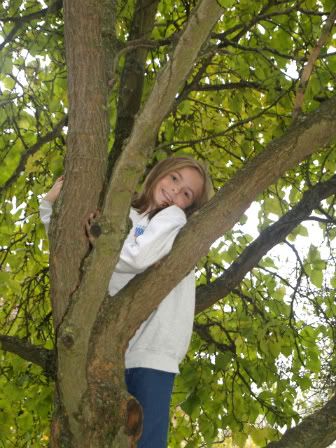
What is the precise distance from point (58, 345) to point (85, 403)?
9.1 inches

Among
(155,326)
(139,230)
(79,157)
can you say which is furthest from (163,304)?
(79,157)

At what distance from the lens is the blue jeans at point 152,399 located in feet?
6.83

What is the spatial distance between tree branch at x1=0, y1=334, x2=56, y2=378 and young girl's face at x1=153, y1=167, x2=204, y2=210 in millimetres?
780

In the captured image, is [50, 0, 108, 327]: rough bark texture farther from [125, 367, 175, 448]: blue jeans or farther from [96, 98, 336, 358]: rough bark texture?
[125, 367, 175, 448]: blue jeans

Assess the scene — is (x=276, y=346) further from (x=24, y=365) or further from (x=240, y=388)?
(x=24, y=365)

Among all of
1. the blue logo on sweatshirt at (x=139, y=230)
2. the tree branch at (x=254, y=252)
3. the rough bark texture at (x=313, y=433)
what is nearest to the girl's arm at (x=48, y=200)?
the blue logo on sweatshirt at (x=139, y=230)

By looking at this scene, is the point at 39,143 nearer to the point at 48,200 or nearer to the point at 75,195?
the point at 48,200

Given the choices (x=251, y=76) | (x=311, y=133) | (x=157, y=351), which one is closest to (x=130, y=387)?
(x=157, y=351)

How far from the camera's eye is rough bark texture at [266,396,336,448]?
1972 millimetres

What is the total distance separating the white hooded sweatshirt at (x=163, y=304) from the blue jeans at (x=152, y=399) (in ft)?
0.11

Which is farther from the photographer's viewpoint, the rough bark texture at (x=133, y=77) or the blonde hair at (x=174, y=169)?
the rough bark texture at (x=133, y=77)

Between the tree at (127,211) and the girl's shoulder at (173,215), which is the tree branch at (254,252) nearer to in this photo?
the tree at (127,211)

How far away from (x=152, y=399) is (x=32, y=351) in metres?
0.64

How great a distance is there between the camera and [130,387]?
2162mm
